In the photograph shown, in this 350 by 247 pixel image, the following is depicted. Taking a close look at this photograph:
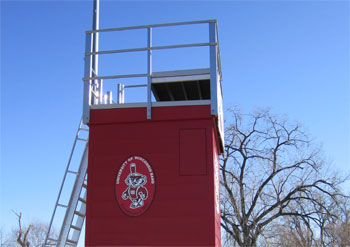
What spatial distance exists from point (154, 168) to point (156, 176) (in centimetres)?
18

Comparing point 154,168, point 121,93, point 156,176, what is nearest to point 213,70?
point 154,168

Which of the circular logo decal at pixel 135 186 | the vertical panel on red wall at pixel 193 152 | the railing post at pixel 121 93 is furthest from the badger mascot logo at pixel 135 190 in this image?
the railing post at pixel 121 93

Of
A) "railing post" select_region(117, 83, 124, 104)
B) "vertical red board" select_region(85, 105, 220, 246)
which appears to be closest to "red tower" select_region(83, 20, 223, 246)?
"vertical red board" select_region(85, 105, 220, 246)

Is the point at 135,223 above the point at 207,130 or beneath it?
beneath

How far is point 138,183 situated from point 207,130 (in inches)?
72.8

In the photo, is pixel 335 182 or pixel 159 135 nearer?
pixel 159 135

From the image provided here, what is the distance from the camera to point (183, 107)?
33.8ft

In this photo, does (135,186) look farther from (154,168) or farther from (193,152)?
(193,152)

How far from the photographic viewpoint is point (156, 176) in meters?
10.0

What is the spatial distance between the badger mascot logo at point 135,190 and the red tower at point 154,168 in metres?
0.02

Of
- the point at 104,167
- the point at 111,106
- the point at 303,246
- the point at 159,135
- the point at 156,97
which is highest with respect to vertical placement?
the point at 156,97

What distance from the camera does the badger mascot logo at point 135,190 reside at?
998 cm

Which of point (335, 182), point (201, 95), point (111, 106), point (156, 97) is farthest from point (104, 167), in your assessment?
point (335, 182)

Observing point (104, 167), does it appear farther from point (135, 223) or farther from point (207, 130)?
point (207, 130)
